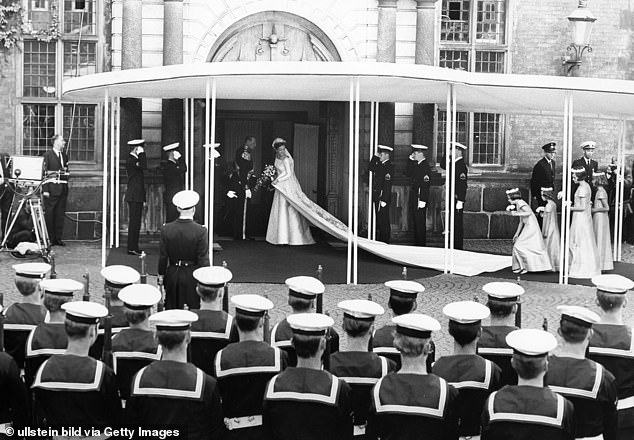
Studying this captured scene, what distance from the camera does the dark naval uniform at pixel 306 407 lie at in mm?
5574

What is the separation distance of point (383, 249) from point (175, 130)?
412cm

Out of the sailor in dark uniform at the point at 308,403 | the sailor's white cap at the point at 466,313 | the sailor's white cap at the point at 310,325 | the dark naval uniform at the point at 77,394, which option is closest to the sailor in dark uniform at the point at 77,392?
the dark naval uniform at the point at 77,394

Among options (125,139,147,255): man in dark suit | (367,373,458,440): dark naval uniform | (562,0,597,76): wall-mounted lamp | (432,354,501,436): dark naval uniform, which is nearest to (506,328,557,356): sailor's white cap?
(367,373,458,440): dark naval uniform

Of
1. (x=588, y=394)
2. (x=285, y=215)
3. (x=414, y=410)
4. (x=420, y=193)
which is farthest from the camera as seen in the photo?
(x=285, y=215)

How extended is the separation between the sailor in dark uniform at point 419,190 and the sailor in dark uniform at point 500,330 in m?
11.0

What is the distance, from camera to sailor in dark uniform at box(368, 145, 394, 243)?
58.6ft

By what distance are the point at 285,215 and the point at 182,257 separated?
27.0 feet

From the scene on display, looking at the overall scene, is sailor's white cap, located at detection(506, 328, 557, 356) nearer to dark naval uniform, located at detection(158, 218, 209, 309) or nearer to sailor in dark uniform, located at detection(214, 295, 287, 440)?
sailor in dark uniform, located at detection(214, 295, 287, 440)

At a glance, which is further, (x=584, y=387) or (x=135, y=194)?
(x=135, y=194)

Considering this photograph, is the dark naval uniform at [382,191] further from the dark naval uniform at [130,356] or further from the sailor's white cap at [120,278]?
the dark naval uniform at [130,356]

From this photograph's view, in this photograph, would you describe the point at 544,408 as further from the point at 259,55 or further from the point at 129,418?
the point at 259,55

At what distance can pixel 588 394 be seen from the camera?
5.93m

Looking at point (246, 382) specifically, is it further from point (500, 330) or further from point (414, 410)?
point (500, 330)

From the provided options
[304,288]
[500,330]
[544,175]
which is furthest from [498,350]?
[544,175]
